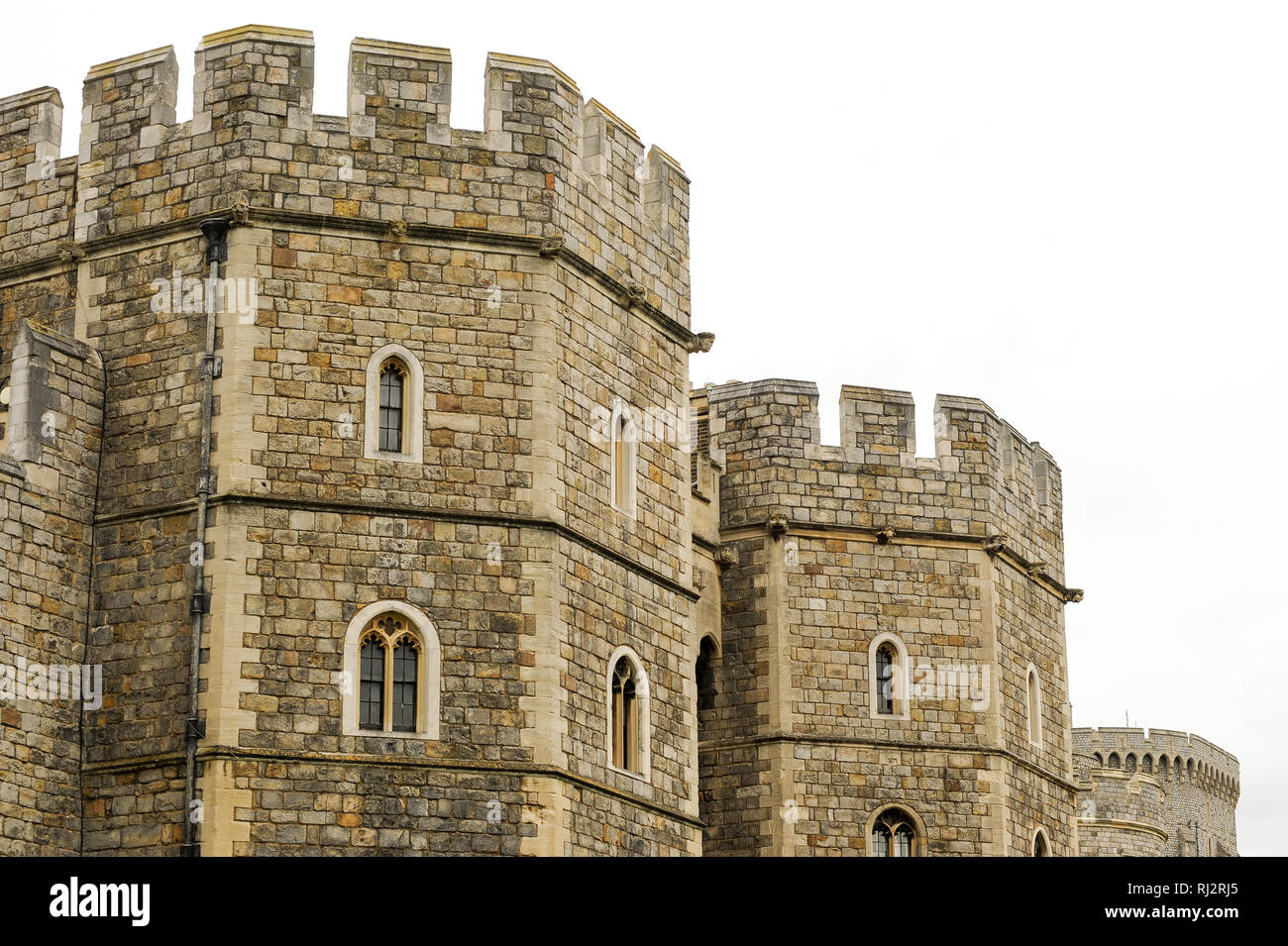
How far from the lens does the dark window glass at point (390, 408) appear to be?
882 inches

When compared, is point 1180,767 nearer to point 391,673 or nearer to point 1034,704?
point 1034,704

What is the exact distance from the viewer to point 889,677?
28.9 m

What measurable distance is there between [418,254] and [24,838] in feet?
21.6

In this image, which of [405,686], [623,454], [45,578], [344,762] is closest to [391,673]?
[405,686]

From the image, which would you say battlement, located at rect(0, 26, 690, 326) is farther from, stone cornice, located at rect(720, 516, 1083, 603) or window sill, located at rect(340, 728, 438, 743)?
stone cornice, located at rect(720, 516, 1083, 603)

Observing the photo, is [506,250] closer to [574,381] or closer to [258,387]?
[574,381]

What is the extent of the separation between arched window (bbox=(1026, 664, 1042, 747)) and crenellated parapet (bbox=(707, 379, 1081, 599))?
151 centimetres

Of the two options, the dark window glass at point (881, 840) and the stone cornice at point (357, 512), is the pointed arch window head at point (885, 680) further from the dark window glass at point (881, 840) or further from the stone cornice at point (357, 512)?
the stone cornice at point (357, 512)

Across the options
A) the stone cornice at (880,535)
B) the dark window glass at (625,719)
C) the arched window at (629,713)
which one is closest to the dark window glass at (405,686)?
the arched window at (629,713)

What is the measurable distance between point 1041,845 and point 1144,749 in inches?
1434

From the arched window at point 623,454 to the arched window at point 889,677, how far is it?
5.85 metres
